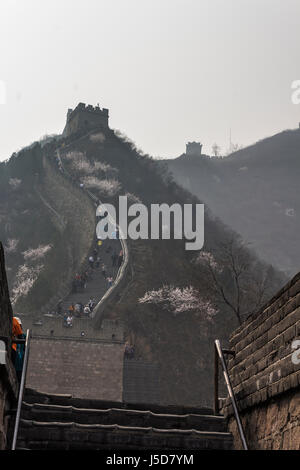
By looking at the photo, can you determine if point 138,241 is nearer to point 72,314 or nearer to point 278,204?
point 72,314

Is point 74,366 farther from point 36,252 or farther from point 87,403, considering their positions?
point 36,252

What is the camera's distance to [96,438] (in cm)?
571

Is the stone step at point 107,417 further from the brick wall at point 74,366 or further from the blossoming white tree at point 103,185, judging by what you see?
the blossoming white tree at point 103,185

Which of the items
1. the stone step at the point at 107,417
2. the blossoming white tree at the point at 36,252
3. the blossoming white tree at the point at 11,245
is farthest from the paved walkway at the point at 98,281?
the stone step at the point at 107,417

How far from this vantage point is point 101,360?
29.2m

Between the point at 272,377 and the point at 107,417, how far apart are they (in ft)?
6.27

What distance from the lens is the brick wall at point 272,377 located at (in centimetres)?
507

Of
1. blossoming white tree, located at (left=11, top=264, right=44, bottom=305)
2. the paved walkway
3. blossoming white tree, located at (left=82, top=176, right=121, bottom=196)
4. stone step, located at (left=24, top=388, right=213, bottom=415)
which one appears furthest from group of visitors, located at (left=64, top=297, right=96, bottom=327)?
stone step, located at (left=24, top=388, right=213, bottom=415)

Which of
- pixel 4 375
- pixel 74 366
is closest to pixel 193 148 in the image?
pixel 74 366

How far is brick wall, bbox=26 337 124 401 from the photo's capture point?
94.1ft

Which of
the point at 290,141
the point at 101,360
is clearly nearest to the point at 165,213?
the point at 101,360

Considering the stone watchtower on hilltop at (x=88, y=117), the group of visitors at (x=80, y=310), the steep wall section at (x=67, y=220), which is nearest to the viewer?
the group of visitors at (x=80, y=310)

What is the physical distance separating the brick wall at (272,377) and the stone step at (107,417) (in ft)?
1.93

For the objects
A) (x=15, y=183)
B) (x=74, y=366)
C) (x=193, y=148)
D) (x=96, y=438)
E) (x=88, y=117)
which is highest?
(x=193, y=148)
